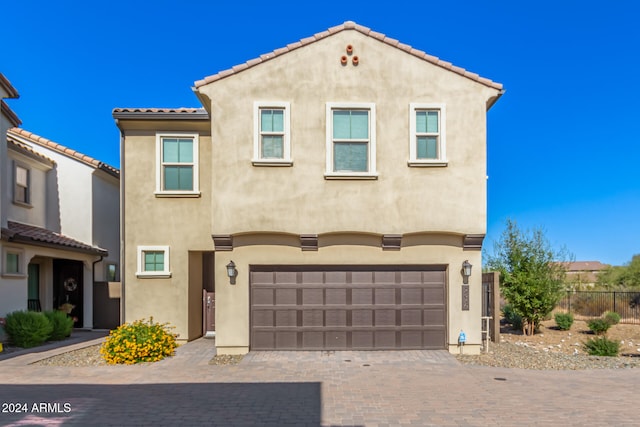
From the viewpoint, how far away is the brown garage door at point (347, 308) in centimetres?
1127

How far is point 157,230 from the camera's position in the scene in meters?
12.9

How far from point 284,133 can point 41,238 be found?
28.3 ft

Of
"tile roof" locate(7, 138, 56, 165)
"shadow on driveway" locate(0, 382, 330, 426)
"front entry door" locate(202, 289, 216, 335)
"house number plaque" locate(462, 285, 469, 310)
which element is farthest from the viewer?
"tile roof" locate(7, 138, 56, 165)

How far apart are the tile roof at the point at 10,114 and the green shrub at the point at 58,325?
5937 mm

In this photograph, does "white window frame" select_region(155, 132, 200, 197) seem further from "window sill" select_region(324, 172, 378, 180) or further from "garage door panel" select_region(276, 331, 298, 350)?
"garage door panel" select_region(276, 331, 298, 350)

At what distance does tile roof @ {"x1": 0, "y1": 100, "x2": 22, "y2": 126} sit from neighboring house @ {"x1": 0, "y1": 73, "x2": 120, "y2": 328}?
0.93 m

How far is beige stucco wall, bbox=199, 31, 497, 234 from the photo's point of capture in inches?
431

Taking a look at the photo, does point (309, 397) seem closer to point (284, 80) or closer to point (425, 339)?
point (425, 339)

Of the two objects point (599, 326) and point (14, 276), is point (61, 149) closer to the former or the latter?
point (14, 276)

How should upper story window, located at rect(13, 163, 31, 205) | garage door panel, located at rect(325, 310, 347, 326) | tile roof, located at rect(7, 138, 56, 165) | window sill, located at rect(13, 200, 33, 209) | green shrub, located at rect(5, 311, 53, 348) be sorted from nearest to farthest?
garage door panel, located at rect(325, 310, 347, 326) < green shrub, located at rect(5, 311, 53, 348) < tile roof, located at rect(7, 138, 56, 165) < window sill, located at rect(13, 200, 33, 209) < upper story window, located at rect(13, 163, 31, 205)

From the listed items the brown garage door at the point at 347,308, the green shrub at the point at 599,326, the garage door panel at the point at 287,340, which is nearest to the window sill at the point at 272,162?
the brown garage door at the point at 347,308

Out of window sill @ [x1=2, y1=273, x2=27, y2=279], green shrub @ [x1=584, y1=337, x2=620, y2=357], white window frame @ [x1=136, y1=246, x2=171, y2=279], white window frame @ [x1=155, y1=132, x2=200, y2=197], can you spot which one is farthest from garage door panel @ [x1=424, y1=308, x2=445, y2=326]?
window sill @ [x1=2, y1=273, x2=27, y2=279]

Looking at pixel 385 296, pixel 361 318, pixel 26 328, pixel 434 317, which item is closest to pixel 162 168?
pixel 26 328

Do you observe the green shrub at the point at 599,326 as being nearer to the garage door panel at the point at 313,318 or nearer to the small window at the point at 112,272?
the garage door panel at the point at 313,318
